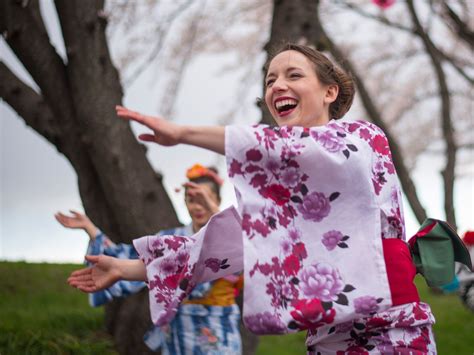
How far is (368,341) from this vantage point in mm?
2277

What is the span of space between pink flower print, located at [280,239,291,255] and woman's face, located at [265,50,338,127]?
0.46 meters

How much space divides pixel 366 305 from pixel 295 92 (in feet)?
2.61

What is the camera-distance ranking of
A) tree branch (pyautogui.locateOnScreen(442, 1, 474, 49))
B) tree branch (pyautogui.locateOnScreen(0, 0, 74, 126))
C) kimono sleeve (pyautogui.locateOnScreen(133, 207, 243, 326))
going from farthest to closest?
1. tree branch (pyautogui.locateOnScreen(442, 1, 474, 49))
2. tree branch (pyautogui.locateOnScreen(0, 0, 74, 126))
3. kimono sleeve (pyautogui.locateOnScreen(133, 207, 243, 326))

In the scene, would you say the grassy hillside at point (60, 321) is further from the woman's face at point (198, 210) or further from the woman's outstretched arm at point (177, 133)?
the woman's outstretched arm at point (177, 133)

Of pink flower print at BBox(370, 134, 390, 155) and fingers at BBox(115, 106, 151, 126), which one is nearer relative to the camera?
fingers at BBox(115, 106, 151, 126)

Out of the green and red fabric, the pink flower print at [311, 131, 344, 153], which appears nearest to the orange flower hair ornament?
the green and red fabric

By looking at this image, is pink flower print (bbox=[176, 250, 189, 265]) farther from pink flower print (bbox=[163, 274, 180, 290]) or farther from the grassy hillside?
the grassy hillside

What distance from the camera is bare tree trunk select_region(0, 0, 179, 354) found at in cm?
507

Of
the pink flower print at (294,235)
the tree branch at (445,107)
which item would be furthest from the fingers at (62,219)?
the tree branch at (445,107)

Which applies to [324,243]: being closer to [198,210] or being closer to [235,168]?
[235,168]

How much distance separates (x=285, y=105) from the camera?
249 centimetres

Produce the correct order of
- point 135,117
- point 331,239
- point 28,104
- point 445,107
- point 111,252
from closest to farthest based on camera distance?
point 135,117 → point 331,239 → point 111,252 → point 28,104 → point 445,107

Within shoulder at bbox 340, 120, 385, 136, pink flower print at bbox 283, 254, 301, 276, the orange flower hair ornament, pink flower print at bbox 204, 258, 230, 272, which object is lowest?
pink flower print at bbox 283, 254, 301, 276

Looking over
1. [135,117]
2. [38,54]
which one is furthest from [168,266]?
[38,54]
